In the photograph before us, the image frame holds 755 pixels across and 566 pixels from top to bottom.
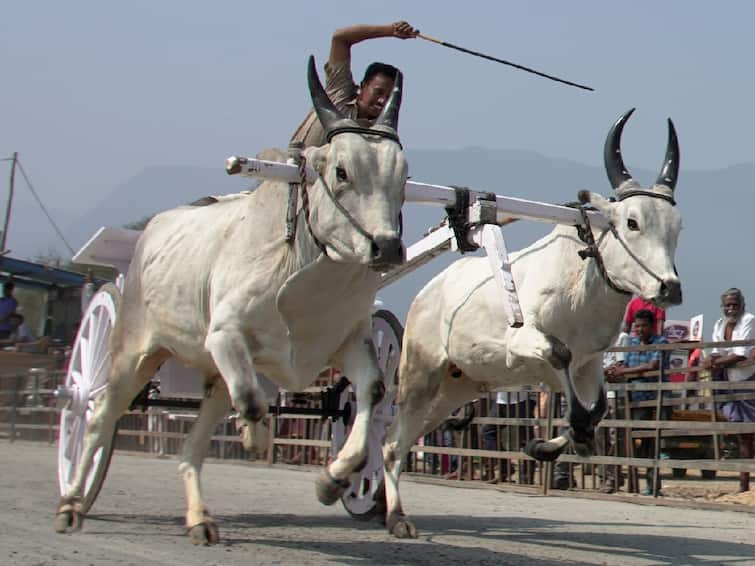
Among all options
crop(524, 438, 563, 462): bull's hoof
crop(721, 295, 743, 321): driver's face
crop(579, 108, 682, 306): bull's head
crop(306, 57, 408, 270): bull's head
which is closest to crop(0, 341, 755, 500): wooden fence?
crop(721, 295, 743, 321): driver's face

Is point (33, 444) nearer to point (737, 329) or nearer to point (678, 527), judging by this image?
point (737, 329)

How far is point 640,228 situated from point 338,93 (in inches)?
87.3

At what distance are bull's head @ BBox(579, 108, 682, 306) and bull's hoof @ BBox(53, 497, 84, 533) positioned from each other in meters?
3.77

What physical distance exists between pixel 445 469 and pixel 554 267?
639 cm

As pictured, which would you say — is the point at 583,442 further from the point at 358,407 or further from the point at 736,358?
the point at 736,358

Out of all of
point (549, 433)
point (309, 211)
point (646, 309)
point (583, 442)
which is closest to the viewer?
point (309, 211)

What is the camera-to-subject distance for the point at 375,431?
9.13 meters

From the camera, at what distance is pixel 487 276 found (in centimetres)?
911

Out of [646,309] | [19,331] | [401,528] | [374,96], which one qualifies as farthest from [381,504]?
[19,331]

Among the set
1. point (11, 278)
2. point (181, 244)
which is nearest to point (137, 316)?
point (181, 244)

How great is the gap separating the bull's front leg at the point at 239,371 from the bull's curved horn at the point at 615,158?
3106 millimetres

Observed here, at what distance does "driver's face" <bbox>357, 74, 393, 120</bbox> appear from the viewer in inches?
285

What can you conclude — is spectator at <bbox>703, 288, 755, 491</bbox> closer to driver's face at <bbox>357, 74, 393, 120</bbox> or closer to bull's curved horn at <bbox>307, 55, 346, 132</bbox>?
driver's face at <bbox>357, 74, 393, 120</bbox>

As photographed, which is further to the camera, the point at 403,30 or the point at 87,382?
the point at 87,382
